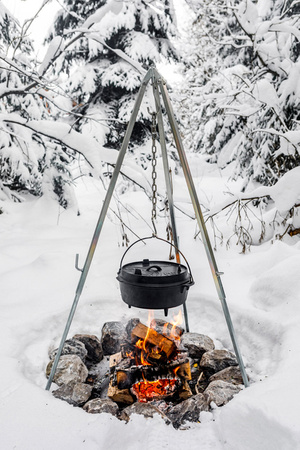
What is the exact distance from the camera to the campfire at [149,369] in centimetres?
231

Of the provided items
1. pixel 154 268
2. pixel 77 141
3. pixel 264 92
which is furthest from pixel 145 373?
pixel 264 92

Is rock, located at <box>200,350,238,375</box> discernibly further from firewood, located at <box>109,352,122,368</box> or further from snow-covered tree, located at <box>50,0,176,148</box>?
snow-covered tree, located at <box>50,0,176,148</box>

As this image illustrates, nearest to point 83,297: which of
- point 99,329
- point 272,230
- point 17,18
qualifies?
point 99,329

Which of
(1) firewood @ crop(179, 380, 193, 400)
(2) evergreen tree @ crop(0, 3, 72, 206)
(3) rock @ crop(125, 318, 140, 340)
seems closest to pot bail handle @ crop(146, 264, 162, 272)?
(3) rock @ crop(125, 318, 140, 340)

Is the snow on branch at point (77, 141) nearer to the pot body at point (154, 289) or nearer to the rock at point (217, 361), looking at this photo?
the pot body at point (154, 289)

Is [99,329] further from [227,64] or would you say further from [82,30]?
[227,64]

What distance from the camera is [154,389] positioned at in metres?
2.39

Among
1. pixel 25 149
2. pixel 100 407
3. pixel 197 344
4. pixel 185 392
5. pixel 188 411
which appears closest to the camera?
pixel 188 411

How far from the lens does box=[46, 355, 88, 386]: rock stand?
91.0 inches

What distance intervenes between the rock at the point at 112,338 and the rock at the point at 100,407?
0.74 metres

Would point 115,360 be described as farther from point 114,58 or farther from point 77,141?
point 114,58

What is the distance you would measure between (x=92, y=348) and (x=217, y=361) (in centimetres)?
108

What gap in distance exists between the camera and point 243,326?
285 cm

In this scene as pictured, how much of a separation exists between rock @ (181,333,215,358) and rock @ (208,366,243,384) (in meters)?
0.32
